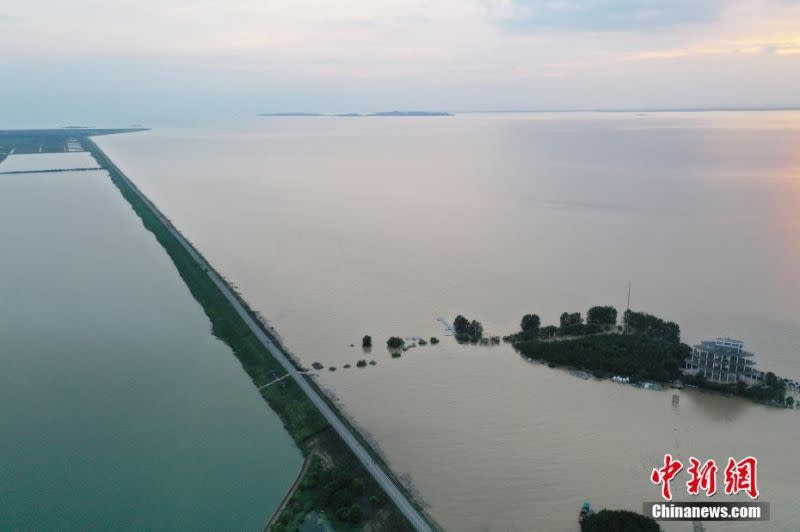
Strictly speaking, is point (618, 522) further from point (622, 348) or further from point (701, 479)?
point (622, 348)

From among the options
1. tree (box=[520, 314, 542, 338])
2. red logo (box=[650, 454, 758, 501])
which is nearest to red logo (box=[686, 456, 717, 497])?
red logo (box=[650, 454, 758, 501])

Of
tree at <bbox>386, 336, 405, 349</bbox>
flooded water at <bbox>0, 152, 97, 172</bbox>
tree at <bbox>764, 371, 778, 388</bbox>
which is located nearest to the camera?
tree at <bbox>764, 371, 778, 388</bbox>

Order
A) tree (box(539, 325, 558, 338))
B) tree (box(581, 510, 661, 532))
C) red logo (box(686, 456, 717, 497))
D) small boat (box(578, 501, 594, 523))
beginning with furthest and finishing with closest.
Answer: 1. tree (box(539, 325, 558, 338))
2. small boat (box(578, 501, 594, 523))
3. red logo (box(686, 456, 717, 497))
4. tree (box(581, 510, 661, 532))

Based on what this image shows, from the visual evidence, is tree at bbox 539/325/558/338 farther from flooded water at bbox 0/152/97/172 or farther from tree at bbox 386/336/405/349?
flooded water at bbox 0/152/97/172

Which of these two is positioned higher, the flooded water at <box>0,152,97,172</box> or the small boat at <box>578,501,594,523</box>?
the flooded water at <box>0,152,97,172</box>

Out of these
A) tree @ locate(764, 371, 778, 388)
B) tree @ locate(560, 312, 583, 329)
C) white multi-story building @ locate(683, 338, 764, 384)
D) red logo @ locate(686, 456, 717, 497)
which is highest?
tree @ locate(560, 312, 583, 329)

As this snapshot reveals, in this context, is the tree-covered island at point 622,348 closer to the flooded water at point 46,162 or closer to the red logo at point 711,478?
the red logo at point 711,478

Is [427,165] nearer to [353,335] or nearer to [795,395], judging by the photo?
[353,335]
